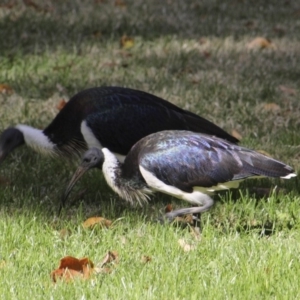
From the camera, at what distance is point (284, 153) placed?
6.99 metres

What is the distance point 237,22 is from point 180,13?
0.80 metres

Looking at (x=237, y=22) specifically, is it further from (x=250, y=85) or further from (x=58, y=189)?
(x=58, y=189)

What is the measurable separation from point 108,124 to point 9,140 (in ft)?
2.69

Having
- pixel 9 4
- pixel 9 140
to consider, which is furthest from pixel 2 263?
pixel 9 4

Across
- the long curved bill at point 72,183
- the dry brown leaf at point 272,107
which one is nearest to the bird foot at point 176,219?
the long curved bill at point 72,183

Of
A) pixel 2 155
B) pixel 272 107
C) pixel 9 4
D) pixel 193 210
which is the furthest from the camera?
pixel 9 4

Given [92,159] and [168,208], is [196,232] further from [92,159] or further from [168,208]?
[92,159]

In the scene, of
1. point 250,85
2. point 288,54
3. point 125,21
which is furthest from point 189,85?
point 125,21

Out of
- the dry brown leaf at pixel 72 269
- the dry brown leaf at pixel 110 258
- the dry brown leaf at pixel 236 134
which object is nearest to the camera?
the dry brown leaf at pixel 72 269

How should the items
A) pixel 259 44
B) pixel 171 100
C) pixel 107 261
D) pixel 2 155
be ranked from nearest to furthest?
pixel 107 261, pixel 2 155, pixel 171 100, pixel 259 44

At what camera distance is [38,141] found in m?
6.66

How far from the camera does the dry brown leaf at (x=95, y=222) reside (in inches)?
212

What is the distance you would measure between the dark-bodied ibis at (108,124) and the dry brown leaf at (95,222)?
96cm

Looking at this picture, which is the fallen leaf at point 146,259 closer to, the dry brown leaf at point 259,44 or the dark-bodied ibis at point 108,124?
the dark-bodied ibis at point 108,124
